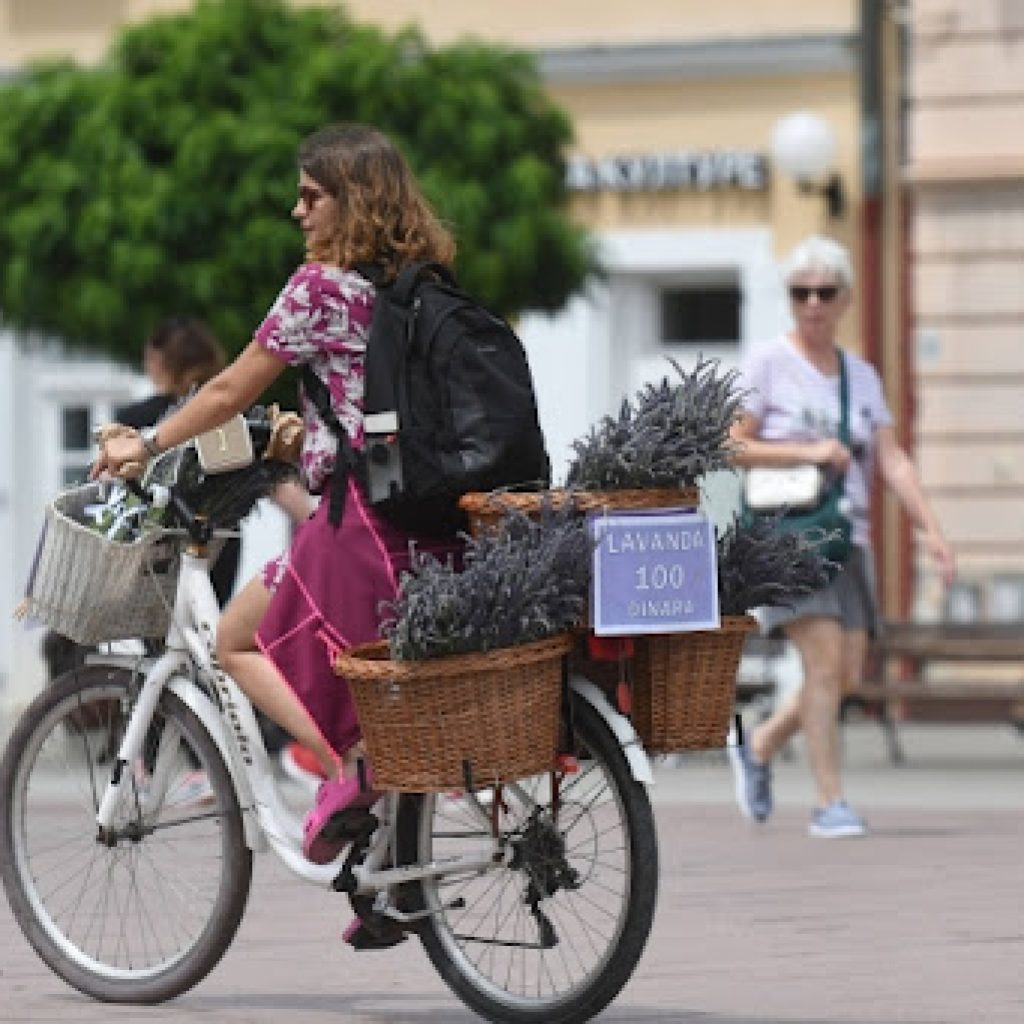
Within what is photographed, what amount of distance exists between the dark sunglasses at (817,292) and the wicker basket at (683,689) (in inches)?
190

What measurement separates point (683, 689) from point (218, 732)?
3.50 ft

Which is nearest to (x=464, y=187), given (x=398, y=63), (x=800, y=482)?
(x=398, y=63)

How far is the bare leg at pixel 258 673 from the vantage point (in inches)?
289

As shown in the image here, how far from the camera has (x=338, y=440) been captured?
735 centimetres

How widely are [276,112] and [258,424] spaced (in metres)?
10.2

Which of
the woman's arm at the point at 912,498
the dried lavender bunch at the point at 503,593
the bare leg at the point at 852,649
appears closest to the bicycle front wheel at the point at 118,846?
the dried lavender bunch at the point at 503,593

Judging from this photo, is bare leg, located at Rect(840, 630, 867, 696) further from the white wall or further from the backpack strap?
the white wall

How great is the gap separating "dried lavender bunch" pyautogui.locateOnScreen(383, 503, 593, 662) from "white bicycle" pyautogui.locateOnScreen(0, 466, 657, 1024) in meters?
0.22

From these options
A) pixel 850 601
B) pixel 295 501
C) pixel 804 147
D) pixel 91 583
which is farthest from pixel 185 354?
pixel 804 147

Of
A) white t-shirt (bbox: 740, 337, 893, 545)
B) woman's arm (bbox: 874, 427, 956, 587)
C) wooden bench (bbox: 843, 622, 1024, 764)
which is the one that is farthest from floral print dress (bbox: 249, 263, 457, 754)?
wooden bench (bbox: 843, 622, 1024, 764)

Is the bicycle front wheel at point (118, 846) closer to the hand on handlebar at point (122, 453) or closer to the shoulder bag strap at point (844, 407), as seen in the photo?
the hand on handlebar at point (122, 453)

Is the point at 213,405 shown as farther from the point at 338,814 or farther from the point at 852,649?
the point at 852,649

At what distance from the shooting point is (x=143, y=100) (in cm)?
1780

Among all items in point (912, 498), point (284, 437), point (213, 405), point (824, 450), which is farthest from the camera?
point (824, 450)
